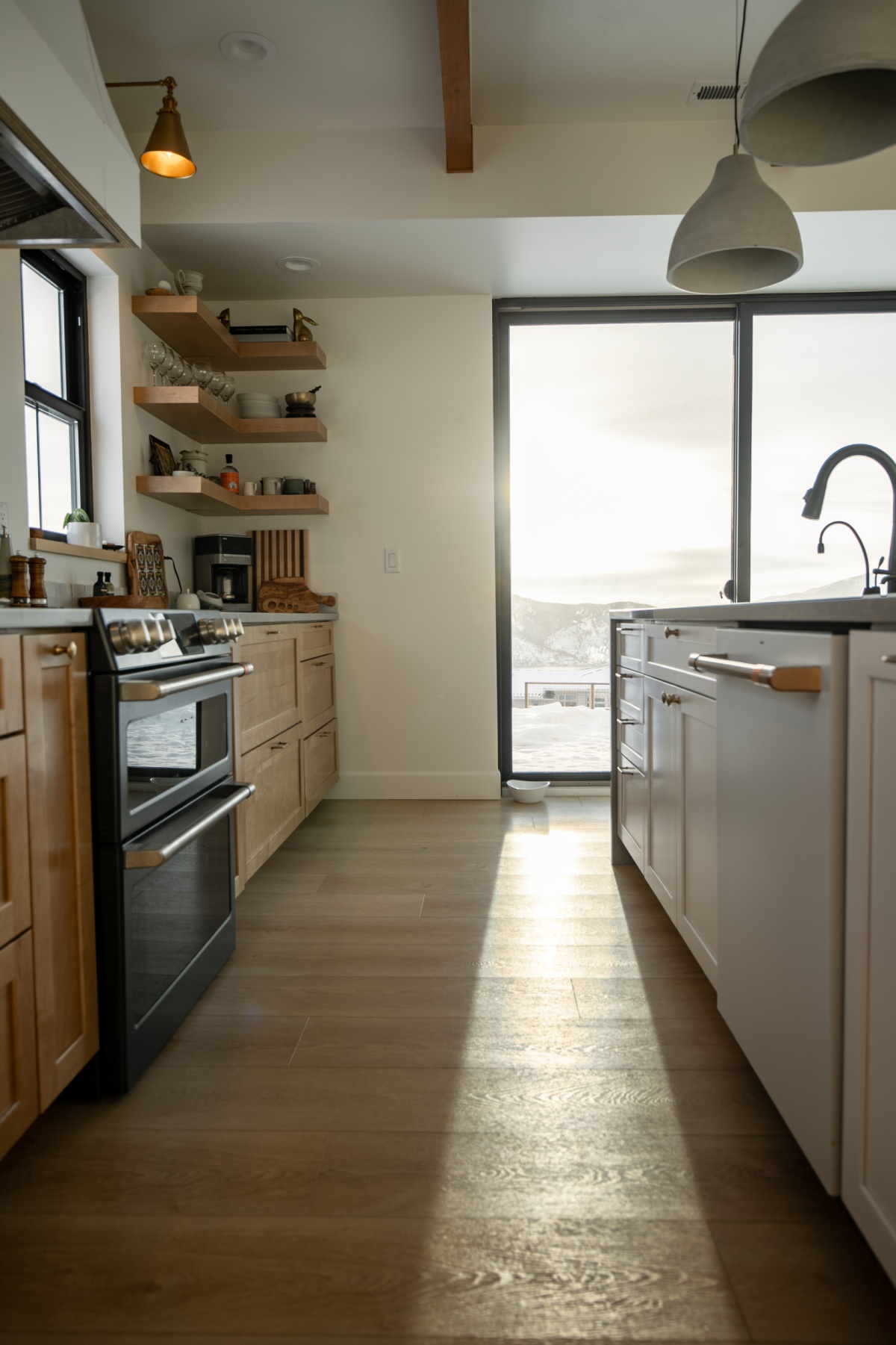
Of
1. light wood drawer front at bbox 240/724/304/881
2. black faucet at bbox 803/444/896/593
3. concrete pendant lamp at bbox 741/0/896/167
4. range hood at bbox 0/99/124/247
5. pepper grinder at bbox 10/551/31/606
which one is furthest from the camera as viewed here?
light wood drawer front at bbox 240/724/304/881

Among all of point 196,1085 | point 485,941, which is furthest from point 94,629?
point 485,941

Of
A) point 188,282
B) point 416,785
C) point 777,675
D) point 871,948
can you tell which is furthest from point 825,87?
point 416,785

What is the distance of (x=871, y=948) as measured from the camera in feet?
2.87

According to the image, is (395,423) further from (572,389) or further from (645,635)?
(645,635)

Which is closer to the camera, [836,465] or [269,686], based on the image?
[836,465]

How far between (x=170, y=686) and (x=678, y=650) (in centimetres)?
107

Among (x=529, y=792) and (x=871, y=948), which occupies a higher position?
(x=871, y=948)

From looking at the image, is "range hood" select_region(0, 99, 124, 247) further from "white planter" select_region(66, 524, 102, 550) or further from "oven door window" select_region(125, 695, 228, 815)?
"oven door window" select_region(125, 695, 228, 815)

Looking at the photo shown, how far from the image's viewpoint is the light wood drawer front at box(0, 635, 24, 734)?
1.10m

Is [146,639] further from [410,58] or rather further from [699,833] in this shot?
[410,58]

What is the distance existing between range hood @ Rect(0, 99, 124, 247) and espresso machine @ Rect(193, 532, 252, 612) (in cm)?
172

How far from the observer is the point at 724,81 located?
2.84 metres

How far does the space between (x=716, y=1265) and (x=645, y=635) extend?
4.59 feet

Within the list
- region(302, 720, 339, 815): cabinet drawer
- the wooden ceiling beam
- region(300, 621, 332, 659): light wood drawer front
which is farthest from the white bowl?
the wooden ceiling beam
